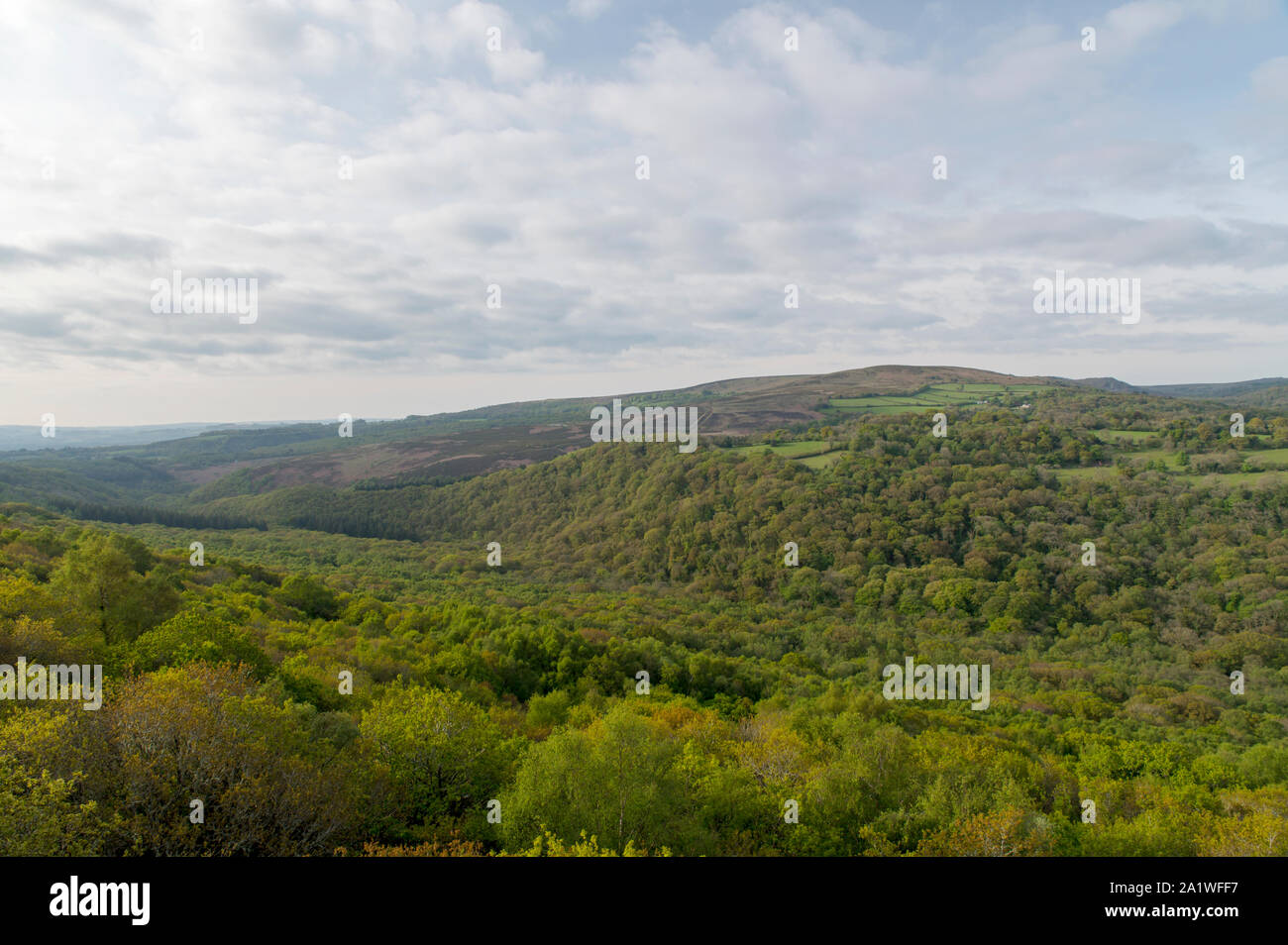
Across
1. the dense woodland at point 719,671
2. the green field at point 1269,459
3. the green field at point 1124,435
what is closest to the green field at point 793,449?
the dense woodland at point 719,671

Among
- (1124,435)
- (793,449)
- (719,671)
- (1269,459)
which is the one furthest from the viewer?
(793,449)

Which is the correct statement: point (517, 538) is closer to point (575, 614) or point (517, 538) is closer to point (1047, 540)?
point (575, 614)

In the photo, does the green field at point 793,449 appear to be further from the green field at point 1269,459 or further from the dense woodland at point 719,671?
the green field at point 1269,459

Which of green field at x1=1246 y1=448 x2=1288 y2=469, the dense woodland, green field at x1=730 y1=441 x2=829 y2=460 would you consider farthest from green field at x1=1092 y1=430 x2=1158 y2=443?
green field at x1=730 y1=441 x2=829 y2=460

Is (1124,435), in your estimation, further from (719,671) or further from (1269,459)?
(719,671)

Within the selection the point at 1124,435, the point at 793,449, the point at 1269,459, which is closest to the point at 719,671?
the point at 793,449

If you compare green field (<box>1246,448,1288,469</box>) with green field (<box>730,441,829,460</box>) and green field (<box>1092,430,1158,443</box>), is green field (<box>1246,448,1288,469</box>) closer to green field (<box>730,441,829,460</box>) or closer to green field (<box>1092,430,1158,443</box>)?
green field (<box>1092,430,1158,443</box>)

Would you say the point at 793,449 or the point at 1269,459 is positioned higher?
the point at 793,449

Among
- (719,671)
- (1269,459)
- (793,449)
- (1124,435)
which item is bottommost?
(719,671)
